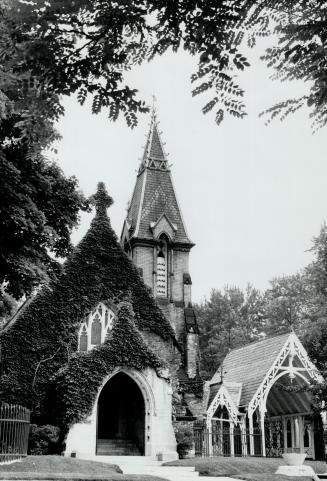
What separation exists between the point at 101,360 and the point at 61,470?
25.6ft

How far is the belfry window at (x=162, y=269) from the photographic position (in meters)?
38.5

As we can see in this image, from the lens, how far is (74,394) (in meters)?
25.3

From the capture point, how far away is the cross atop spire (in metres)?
44.1

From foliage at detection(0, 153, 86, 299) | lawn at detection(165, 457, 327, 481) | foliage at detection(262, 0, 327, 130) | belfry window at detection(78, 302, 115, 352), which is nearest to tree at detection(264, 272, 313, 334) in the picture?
belfry window at detection(78, 302, 115, 352)

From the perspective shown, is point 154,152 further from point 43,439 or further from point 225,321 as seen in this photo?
point 225,321

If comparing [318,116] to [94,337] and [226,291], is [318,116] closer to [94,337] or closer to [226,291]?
[94,337]

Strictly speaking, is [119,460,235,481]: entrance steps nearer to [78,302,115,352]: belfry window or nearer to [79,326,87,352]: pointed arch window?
[79,326,87,352]: pointed arch window

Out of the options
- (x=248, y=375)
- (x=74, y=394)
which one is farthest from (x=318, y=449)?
(x=74, y=394)

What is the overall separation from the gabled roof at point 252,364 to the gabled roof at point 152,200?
796 centimetres

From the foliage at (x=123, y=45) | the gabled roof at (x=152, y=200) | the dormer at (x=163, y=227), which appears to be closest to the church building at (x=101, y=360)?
the dormer at (x=163, y=227)

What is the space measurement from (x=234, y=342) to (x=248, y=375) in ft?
102

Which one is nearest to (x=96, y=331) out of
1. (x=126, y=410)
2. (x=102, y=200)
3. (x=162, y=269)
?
(x=126, y=410)

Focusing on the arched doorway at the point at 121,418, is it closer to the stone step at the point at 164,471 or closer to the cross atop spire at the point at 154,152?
the stone step at the point at 164,471

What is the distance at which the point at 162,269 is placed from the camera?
129 feet
